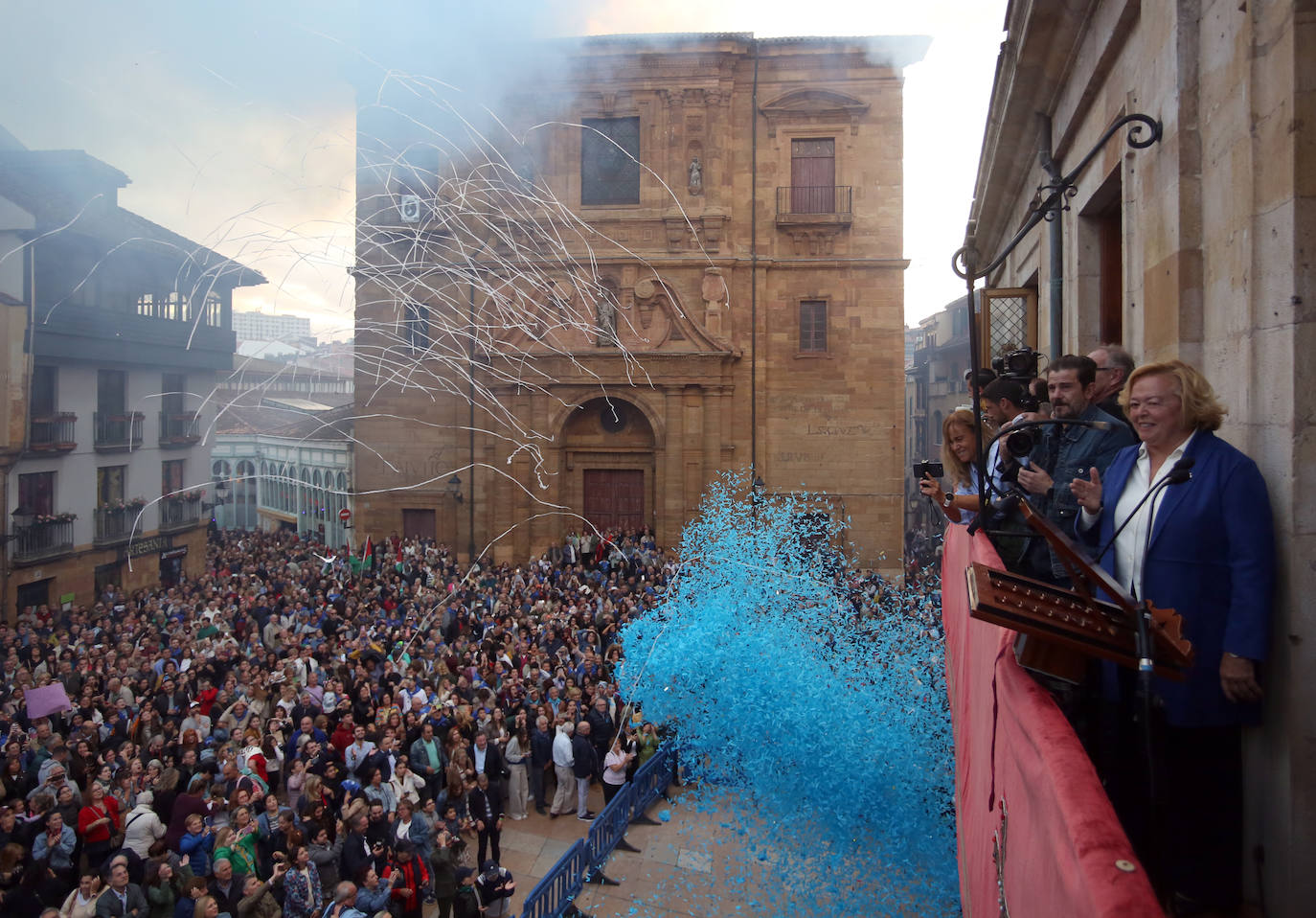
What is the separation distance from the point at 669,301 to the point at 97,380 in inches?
529

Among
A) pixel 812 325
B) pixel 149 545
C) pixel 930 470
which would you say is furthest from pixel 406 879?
pixel 812 325

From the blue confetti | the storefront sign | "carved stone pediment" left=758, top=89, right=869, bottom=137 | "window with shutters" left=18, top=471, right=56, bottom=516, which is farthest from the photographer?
"carved stone pediment" left=758, top=89, right=869, bottom=137

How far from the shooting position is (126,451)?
18.7 metres

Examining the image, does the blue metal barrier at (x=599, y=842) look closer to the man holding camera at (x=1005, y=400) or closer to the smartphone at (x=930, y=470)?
the smartphone at (x=930, y=470)

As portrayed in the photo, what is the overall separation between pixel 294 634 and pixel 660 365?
10733mm

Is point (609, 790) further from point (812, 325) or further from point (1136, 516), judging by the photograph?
point (812, 325)

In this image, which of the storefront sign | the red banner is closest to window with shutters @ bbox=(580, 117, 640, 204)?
the storefront sign

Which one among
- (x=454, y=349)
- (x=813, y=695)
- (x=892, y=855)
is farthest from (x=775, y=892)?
(x=454, y=349)

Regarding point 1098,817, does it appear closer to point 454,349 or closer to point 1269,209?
point 1269,209

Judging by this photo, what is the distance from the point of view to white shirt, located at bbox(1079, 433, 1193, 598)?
238 centimetres

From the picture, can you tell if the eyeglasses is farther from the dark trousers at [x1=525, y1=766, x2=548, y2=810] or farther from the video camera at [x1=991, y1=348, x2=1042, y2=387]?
the dark trousers at [x1=525, y1=766, x2=548, y2=810]

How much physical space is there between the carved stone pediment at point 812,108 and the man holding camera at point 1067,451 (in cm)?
1878

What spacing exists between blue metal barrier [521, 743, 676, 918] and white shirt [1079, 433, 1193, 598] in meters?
5.73

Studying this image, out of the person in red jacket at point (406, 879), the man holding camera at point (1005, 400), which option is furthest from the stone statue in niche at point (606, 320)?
the man holding camera at point (1005, 400)
